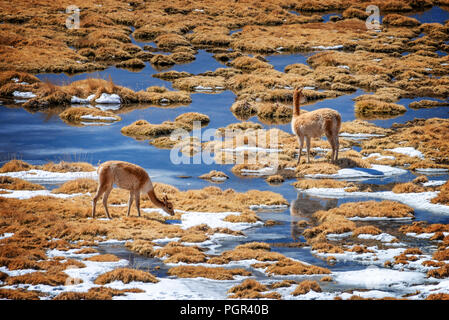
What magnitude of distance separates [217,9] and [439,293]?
214ft

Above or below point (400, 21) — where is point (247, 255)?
below

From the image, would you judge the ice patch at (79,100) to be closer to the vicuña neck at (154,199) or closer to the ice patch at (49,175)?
the ice patch at (49,175)

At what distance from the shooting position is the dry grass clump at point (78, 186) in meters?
20.4

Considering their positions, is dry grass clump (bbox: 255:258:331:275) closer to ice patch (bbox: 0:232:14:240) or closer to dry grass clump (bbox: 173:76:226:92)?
ice patch (bbox: 0:232:14:240)

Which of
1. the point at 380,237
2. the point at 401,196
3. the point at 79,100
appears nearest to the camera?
the point at 380,237

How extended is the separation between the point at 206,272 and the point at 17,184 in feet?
33.0

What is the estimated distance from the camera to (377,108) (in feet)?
123

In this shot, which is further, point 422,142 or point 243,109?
point 243,109

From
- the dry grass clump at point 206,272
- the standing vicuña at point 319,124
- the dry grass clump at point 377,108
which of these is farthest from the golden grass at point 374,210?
the dry grass clump at point 377,108

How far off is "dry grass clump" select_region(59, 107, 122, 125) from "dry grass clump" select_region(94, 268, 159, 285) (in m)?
22.6

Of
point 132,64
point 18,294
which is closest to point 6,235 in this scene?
point 18,294

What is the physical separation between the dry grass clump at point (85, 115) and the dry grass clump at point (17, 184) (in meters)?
13.3

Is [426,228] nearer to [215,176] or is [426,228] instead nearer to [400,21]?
[215,176]

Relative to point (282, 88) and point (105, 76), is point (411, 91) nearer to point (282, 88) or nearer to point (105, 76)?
point (282, 88)
